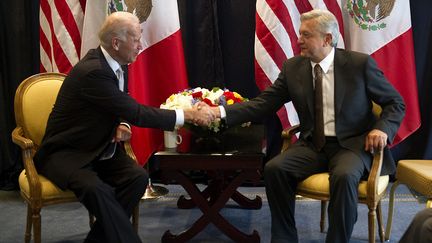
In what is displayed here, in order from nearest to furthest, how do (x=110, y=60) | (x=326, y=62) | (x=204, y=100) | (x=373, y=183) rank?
(x=373, y=183) → (x=110, y=60) → (x=326, y=62) → (x=204, y=100)

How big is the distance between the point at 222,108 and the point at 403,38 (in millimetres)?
1638

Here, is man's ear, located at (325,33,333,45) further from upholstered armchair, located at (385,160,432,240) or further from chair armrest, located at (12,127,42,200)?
chair armrest, located at (12,127,42,200)

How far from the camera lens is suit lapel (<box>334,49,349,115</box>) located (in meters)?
3.06

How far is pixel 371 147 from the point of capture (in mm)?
2869

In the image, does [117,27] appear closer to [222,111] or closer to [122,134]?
[122,134]

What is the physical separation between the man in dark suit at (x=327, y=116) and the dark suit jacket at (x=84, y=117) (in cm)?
61

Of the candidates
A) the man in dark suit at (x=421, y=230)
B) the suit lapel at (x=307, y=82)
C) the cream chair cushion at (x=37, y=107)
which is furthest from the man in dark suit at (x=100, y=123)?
the man in dark suit at (x=421, y=230)

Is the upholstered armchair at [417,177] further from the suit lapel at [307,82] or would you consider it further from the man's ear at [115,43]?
the man's ear at [115,43]

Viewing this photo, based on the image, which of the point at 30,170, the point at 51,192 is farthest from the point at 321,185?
the point at 30,170

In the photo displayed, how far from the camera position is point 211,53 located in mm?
4457

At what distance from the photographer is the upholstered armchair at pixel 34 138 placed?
2797 millimetres

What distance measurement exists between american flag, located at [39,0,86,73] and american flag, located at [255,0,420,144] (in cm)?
136

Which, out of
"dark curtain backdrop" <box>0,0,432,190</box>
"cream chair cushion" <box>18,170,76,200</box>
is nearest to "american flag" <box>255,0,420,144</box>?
"dark curtain backdrop" <box>0,0,432,190</box>

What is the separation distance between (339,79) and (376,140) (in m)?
0.45
